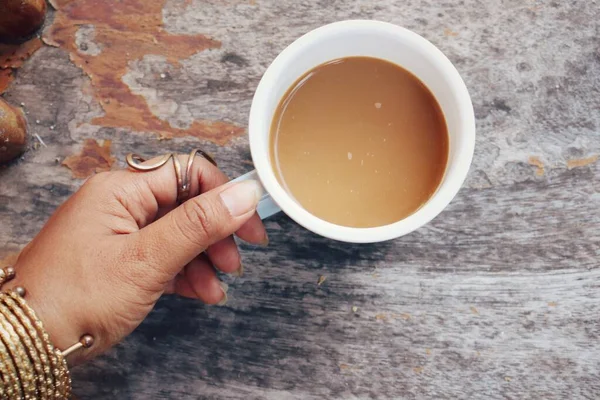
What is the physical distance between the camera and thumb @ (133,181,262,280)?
69cm

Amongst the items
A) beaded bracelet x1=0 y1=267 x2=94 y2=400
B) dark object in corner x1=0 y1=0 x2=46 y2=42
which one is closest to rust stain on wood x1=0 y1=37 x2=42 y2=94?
dark object in corner x1=0 y1=0 x2=46 y2=42

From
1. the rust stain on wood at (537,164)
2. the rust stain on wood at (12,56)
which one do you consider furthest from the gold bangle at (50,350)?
the rust stain on wood at (537,164)

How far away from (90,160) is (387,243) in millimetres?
501

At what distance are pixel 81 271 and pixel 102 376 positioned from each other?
0.26 m

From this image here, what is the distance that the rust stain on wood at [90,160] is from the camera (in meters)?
0.93

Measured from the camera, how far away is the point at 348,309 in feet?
2.94

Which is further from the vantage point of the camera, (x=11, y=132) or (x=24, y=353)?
(x=11, y=132)

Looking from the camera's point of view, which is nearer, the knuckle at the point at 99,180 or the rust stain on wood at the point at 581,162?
the knuckle at the point at 99,180

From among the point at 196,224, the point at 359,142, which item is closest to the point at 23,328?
the point at 196,224

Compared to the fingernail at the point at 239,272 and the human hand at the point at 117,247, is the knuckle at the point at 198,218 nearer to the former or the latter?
the human hand at the point at 117,247

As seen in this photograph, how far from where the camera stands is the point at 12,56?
96cm

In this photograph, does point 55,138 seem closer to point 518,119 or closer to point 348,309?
point 348,309

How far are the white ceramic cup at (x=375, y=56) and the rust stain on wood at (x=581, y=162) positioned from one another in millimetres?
277

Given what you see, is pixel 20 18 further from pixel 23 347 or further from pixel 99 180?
pixel 23 347
